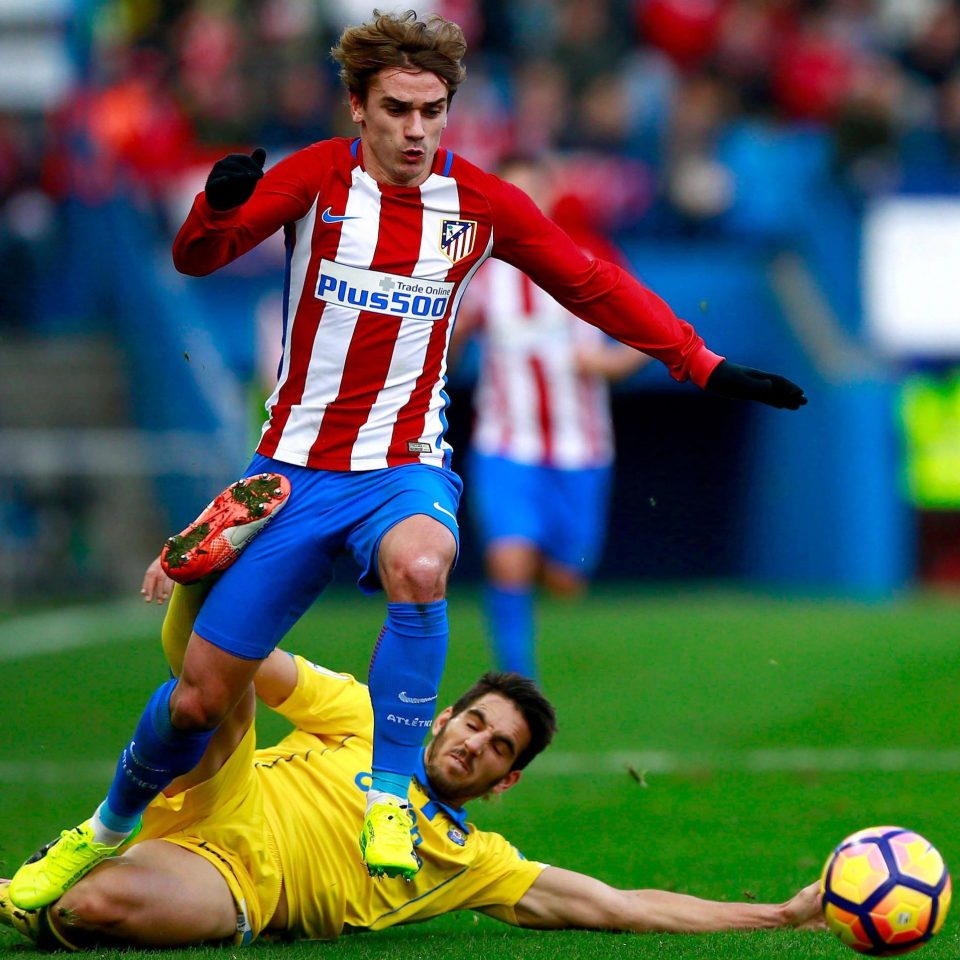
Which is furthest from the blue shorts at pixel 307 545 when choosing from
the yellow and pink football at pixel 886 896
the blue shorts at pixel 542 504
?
the blue shorts at pixel 542 504

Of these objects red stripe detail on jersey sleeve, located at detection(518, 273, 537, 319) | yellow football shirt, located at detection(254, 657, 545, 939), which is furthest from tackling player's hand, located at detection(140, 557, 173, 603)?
red stripe detail on jersey sleeve, located at detection(518, 273, 537, 319)

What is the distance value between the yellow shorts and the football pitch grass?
5.5 inches

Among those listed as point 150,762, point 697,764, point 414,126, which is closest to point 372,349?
point 414,126

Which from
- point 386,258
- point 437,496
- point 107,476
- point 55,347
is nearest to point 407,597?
point 437,496

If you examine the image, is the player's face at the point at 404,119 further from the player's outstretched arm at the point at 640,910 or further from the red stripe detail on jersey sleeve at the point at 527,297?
the red stripe detail on jersey sleeve at the point at 527,297

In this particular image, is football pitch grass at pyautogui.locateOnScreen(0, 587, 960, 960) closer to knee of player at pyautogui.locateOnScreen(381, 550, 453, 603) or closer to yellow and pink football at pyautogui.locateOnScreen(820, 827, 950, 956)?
yellow and pink football at pyautogui.locateOnScreen(820, 827, 950, 956)

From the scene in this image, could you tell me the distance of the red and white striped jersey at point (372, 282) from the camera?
16.3 ft

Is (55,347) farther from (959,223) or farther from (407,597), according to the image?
(407,597)

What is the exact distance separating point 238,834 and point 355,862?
0.34 m

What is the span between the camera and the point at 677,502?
713 inches

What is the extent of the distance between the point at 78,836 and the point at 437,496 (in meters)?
1.34

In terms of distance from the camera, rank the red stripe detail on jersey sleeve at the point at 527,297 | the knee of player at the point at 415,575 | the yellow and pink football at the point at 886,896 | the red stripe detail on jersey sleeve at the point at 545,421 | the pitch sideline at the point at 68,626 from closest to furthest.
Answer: the yellow and pink football at the point at 886,896 → the knee of player at the point at 415,575 → the red stripe detail on jersey sleeve at the point at 545,421 → the red stripe detail on jersey sleeve at the point at 527,297 → the pitch sideline at the point at 68,626

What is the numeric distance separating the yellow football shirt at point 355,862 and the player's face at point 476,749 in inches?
2.2

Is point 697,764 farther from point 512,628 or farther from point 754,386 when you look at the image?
point 754,386
